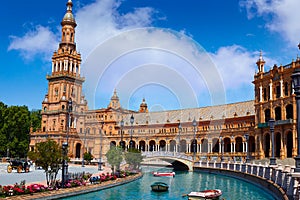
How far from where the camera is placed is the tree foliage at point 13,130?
7856 centimetres

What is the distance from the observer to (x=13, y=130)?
268 ft

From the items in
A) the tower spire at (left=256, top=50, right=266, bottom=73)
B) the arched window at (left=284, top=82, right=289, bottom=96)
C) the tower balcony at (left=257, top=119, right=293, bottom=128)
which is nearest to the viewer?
the tower balcony at (left=257, top=119, right=293, bottom=128)

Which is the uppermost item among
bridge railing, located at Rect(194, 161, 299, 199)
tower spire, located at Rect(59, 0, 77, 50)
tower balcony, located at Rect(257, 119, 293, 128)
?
tower spire, located at Rect(59, 0, 77, 50)

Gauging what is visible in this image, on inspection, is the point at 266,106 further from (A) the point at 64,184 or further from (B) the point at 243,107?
(A) the point at 64,184

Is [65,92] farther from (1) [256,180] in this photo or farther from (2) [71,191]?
(2) [71,191]

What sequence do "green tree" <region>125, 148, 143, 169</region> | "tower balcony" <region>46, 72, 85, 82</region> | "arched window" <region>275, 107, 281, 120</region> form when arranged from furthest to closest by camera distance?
"tower balcony" <region>46, 72, 85, 82</region> → "arched window" <region>275, 107, 281, 120</region> → "green tree" <region>125, 148, 143, 169</region>

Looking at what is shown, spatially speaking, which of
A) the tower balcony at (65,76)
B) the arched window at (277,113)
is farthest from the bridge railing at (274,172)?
the tower balcony at (65,76)

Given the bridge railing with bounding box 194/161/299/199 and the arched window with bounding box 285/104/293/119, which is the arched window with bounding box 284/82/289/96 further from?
the bridge railing with bounding box 194/161/299/199

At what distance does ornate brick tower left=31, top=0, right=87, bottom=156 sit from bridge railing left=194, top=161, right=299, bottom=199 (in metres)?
42.2

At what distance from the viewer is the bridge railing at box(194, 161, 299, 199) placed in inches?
772

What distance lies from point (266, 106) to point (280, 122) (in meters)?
6.39

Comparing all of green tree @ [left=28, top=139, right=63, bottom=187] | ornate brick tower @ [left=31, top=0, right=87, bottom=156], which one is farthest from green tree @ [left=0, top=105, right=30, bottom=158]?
green tree @ [left=28, top=139, right=63, bottom=187]

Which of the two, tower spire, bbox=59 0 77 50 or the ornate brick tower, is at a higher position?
tower spire, bbox=59 0 77 50

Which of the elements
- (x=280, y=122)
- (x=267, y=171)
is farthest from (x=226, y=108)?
(x=267, y=171)
